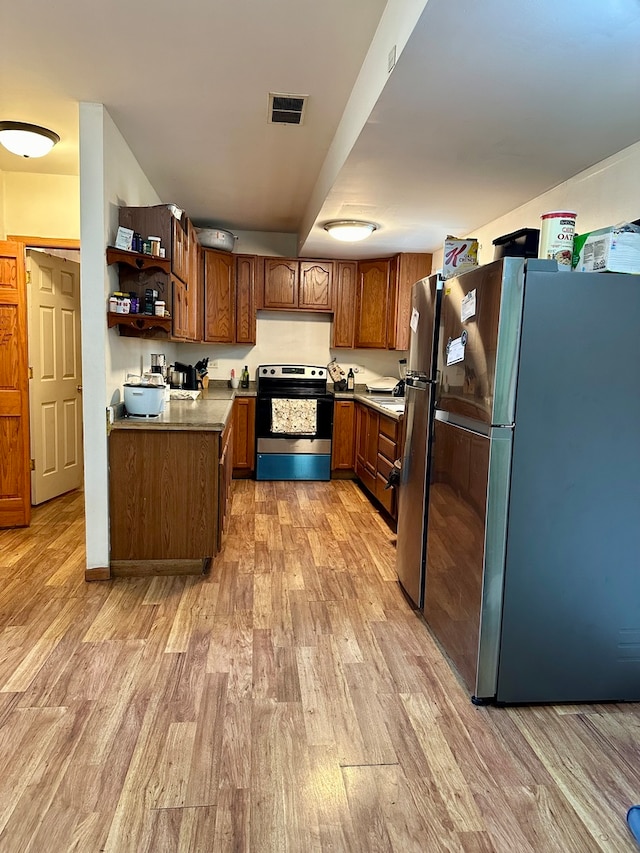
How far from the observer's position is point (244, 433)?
204 inches

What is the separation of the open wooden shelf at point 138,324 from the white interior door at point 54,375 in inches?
51.1

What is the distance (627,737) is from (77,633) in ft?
7.20

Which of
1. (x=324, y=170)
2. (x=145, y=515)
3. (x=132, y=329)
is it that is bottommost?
(x=145, y=515)

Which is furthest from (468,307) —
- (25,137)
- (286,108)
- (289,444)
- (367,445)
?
(289,444)

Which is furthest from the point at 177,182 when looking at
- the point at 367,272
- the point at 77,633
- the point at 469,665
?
the point at 469,665

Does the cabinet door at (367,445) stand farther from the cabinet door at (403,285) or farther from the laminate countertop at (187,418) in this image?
the laminate countertop at (187,418)

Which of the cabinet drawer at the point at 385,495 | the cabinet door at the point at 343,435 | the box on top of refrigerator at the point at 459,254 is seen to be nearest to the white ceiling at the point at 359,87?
the box on top of refrigerator at the point at 459,254

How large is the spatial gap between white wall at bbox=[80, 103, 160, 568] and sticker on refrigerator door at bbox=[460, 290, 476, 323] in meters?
1.79

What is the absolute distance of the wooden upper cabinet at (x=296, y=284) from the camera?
17.5ft

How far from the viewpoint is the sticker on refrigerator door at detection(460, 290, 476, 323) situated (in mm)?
2055

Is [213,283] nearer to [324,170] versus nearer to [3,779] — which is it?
[324,170]

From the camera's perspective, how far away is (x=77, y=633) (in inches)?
94.1

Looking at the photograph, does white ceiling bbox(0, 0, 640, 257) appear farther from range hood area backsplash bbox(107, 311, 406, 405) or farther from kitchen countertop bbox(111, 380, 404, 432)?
range hood area backsplash bbox(107, 311, 406, 405)

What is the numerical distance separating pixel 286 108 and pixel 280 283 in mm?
2701
